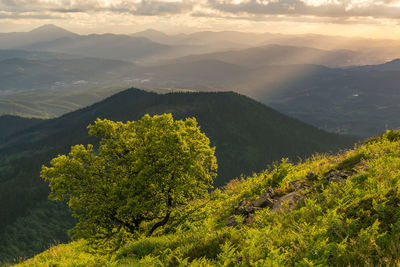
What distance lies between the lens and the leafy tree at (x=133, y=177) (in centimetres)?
2130

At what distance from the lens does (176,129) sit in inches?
912

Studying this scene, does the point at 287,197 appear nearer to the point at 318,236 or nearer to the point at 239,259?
the point at 318,236

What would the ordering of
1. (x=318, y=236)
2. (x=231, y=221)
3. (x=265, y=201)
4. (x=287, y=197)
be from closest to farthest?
(x=318, y=236) < (x=287, y=197) < (x=265, y=201) < (x=231, y=221)

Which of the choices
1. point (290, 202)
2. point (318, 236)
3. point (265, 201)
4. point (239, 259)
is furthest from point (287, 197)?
point (239, 259)

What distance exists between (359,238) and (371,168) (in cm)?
648

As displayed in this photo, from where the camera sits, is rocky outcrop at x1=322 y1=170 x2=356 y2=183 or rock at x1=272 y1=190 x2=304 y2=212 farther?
rocky outcrop at x1=322 y1=170 x2=356 y2=183

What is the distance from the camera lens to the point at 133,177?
22766 millimetres

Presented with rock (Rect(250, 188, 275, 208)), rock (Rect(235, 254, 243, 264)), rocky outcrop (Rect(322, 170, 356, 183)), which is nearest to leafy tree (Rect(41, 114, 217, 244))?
rock (Rect(250, 188, 275, 208))

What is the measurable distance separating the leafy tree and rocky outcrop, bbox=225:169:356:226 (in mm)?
7029

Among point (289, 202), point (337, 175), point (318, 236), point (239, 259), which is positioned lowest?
point (289, 202)

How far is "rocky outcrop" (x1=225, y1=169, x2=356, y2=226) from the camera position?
1296cm

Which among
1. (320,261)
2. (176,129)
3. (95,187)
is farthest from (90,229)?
(320,261)

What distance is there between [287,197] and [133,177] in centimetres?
1299

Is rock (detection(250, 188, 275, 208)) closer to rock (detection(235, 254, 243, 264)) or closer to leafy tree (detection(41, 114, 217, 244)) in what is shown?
rock (detection(235, 254, 243, 264))
